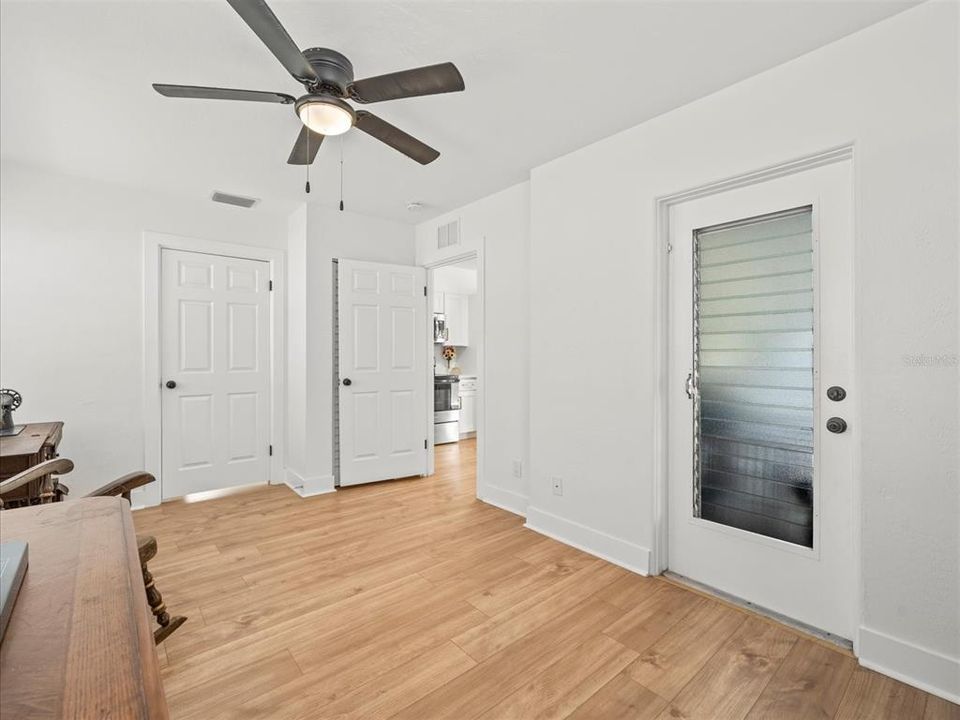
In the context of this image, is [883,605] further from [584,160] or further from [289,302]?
[289,302]

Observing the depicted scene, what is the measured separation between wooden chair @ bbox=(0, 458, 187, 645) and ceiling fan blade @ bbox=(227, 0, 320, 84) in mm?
1491

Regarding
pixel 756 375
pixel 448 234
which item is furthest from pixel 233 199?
pixel 756 375

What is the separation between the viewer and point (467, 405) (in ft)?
21.5

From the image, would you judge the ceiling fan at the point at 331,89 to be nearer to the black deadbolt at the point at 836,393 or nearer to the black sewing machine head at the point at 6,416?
the black deadbolt at the point at 836,393

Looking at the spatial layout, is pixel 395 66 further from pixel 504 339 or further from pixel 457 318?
pixel 457 318

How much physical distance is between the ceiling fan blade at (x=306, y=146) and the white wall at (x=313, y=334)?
1638 millimetres

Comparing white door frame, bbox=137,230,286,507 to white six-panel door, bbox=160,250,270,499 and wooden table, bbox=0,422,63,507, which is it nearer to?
white six-panel door, bbox=160,250,270,499

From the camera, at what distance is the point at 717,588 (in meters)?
2.38

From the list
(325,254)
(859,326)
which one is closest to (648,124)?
(859,326)

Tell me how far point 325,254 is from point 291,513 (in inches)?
87.5

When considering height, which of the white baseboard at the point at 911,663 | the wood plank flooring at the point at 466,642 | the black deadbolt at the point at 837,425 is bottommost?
the wood plank flooring at the point at 466,642

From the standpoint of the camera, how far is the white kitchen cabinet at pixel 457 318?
21.7 ft

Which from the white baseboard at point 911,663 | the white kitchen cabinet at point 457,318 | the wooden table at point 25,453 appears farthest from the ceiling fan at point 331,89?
the white kitchen cabinet at point 457,318

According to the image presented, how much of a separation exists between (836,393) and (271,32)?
2.58 m
